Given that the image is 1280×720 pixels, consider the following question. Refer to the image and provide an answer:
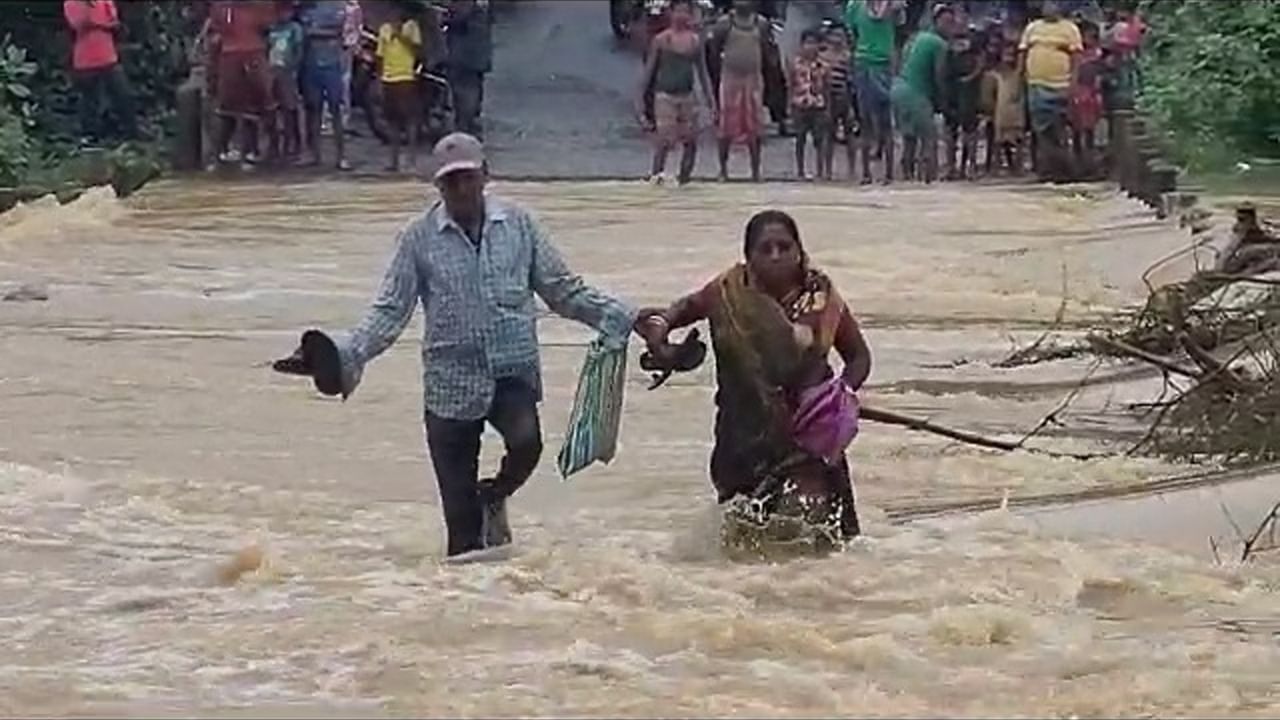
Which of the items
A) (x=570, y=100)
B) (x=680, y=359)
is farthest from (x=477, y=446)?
(x=570, y=100)

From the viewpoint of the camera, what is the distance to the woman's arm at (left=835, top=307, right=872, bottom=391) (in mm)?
10023

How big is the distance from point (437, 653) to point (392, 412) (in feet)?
16.2

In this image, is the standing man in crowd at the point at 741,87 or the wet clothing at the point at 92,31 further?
the wet clothing at the point at 92,31

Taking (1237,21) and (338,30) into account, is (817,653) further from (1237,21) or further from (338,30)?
(338,30)

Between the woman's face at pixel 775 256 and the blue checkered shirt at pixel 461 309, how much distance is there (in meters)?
0.73

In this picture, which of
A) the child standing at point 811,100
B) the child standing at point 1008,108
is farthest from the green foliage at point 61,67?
the child standing at point 1008,108

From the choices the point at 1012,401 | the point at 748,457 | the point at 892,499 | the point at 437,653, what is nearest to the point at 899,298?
the point at 1012,401

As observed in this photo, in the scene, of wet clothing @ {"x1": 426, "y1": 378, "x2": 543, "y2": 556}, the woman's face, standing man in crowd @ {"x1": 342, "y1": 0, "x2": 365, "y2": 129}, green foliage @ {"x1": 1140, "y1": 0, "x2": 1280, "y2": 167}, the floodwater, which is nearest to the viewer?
the floodwater

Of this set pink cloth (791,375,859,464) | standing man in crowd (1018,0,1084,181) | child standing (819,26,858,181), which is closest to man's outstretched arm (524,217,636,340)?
pink cloth (791,375,859,464)

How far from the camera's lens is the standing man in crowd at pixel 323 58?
25.4 m

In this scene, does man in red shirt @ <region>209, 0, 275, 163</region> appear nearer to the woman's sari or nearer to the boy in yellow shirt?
the boy in yellow shirt

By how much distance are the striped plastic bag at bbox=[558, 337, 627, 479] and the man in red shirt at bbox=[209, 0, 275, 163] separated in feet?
49.2

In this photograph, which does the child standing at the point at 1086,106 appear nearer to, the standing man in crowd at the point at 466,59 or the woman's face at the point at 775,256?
the standing man in crowd at the point at 466,59

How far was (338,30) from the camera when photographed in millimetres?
25531
